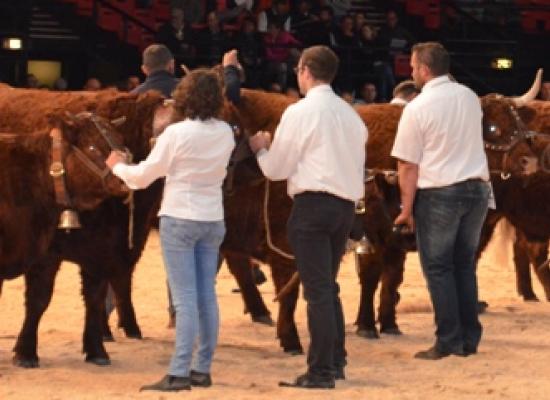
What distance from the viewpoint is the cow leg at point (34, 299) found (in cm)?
1038

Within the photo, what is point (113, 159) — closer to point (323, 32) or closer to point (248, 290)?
point (248, 290)

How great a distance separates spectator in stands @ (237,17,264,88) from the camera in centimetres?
2308

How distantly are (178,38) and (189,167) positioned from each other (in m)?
13.6

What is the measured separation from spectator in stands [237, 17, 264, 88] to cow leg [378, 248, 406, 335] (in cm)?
1084

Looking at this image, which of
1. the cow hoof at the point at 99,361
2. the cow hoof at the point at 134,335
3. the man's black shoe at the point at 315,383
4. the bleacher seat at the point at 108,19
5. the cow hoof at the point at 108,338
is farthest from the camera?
the bleacher seat at the point at 108,19

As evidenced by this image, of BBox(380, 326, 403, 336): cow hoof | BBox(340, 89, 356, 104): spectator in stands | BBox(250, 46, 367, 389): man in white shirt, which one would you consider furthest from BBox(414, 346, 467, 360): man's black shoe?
BBox(340, 89, 356, 104): spectator in stands

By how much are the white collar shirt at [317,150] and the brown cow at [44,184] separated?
113 centimetres

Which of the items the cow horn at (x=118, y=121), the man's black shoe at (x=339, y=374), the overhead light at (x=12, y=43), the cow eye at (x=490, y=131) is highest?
the overhead light at (x=12, y=43)

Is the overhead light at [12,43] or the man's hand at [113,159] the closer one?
the man's hand at [113,159]

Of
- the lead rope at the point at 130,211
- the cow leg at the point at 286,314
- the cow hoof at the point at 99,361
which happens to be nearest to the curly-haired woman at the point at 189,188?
the lead rope at the point at 130,211

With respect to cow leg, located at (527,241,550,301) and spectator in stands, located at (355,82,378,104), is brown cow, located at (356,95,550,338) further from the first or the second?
spectator in stands, located at (355,82,378,104)

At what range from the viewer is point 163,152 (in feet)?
29.8

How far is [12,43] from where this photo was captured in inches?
856

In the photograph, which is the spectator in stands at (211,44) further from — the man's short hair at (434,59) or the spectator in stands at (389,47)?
the man's short hair at (434,59)
